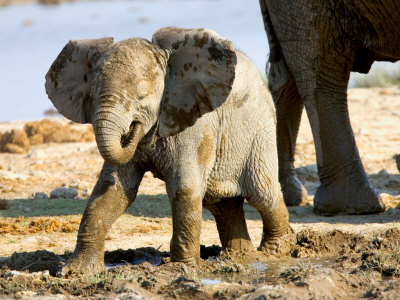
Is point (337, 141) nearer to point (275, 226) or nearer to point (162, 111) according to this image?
point (275, 226)

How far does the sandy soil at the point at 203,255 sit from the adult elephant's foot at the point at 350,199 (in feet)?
0.29

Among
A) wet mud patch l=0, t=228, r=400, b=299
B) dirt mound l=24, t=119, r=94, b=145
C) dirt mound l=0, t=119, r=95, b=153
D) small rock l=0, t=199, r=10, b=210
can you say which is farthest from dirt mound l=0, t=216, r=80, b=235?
dirt mound l=24, t=119, r=94, b=145

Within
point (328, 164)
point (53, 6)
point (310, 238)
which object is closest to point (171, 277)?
point (310, 238)

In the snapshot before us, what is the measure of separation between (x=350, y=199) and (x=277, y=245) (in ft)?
5.06

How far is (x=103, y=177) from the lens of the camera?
5.25 metres

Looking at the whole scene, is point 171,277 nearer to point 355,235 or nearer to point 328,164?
point 355,235

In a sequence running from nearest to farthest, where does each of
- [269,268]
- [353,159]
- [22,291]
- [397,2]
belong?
[22,291], [269,268], [397,2], [353,159]

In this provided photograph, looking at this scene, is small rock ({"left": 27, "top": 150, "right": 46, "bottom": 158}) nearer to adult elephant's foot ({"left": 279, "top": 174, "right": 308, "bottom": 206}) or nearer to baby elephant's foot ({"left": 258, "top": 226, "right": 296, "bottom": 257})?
adult elephant's foot ({"left": 279, "top": 174, "right": 308, "bottom": 206})

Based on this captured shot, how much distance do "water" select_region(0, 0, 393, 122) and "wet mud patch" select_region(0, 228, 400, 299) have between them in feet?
27.8

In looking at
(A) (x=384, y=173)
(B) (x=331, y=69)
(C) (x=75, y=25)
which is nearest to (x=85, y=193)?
(B) (x=331, y=69)

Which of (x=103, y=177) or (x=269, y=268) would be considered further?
(x=269, y=268)

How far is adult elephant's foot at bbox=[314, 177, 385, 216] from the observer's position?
23.7ft

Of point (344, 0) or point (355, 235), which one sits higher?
point (344, 0)

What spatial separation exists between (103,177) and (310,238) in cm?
155
